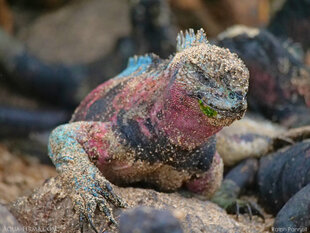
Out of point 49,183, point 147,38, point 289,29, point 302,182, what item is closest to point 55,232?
point 49,183

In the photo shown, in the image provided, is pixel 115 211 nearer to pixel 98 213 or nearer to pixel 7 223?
pixel 98 213

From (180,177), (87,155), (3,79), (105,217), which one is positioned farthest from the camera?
(3,79)

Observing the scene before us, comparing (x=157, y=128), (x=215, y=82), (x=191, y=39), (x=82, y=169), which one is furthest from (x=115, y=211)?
(x=191, y=39)

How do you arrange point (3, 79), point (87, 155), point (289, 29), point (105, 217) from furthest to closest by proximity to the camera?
point (3, 79) < point (289, 29) < point (87, 155) < point (105, 217)

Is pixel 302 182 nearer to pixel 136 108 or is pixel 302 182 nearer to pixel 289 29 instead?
pixel 136 108

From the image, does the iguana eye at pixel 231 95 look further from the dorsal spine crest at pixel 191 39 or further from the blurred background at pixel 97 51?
the blurred background at pixel 97 51

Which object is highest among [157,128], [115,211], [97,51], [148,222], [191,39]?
[97,51]

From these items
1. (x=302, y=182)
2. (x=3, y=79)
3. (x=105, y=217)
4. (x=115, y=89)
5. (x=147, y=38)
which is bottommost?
(x=302, y=182)

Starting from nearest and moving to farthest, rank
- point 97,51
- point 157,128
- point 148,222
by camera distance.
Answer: point 148,222 < point 157,128 < point 97,51
